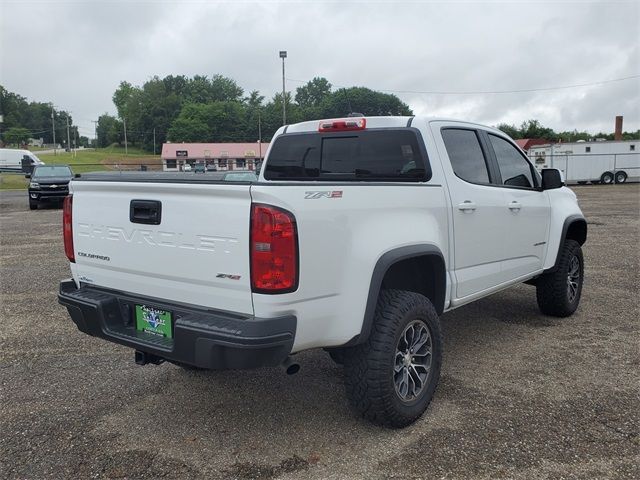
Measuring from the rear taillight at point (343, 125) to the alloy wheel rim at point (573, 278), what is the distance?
2.92m

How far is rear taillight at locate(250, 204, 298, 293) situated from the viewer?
103 inches

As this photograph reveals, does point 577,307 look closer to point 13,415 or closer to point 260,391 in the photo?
point 260,391

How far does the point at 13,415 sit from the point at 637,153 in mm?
37078

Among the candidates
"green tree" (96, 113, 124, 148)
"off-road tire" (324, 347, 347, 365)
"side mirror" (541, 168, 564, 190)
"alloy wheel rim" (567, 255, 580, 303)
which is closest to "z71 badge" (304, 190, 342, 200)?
"off-road tire" (324, 347, 347, 365)

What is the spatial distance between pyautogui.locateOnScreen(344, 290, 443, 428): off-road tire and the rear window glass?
106cm

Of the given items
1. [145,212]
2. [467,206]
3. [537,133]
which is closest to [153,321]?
[145,212]

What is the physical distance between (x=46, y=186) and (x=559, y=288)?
1904 centimetres

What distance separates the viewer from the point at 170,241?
292 centimetres

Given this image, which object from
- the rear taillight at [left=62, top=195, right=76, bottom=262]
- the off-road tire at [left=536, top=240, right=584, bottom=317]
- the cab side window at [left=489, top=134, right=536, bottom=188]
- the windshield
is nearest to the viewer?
the rear taillight at [left=62, top=195, right=76, bottom=262]

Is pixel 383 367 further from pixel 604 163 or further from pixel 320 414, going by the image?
pixel 604 163

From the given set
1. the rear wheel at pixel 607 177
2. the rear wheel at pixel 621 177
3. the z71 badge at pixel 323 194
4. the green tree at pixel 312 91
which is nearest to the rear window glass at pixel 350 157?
the z71 badge at pixel 323 194

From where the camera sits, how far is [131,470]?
2908mm

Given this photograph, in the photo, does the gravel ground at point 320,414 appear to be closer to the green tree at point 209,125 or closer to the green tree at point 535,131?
the green tree at point 535,131

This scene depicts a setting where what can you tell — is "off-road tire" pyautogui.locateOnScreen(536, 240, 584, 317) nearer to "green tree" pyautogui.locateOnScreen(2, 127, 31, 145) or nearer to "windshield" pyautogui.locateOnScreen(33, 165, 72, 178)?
"windshield" pyautogui.locateOnScreen(33, 165, 72, 178)
